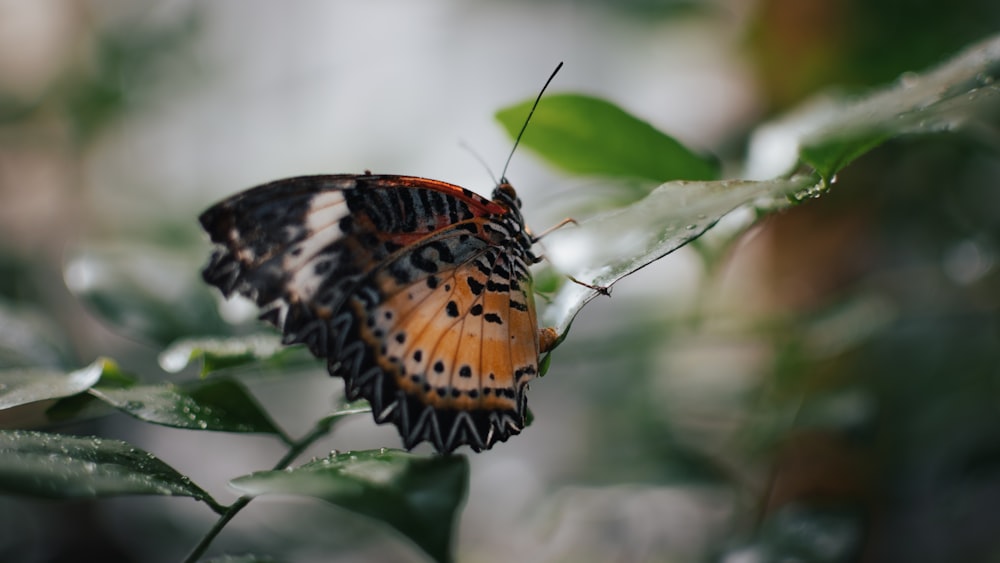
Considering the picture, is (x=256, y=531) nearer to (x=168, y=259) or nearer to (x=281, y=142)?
(x=168, y=259)

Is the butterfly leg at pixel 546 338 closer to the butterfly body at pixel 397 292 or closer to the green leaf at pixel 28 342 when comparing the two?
the butterfly body at pixel 397 292

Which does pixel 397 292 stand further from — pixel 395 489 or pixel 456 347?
pixel 395 489

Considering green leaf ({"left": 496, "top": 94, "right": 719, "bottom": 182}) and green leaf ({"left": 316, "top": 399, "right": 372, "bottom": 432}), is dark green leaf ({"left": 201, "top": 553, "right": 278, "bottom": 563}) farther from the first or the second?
green leaf ({"left": 496, "top": 94, "right": 719, "bottom": 182})

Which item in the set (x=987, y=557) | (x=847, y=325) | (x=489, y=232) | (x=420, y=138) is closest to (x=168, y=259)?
(x=489, y=232)

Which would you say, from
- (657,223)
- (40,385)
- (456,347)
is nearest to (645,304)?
(456,347)

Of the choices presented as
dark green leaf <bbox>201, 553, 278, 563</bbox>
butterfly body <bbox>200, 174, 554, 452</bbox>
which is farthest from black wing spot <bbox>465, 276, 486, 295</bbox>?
dark green leaf <bbox>201, 553, 278, 563</bbox>

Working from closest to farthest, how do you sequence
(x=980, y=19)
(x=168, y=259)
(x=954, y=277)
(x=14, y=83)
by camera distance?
1. (x=168, y=259)
2. (x=954, y=277)
3. (x=980, y=19)
4. (x=14, y=83)

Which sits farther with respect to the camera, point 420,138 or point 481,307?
point 420,138
